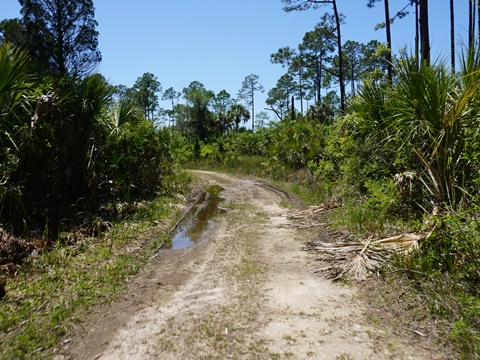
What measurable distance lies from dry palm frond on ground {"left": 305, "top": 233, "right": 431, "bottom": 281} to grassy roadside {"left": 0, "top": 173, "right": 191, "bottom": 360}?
2.86 m

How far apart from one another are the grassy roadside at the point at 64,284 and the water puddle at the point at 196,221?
38cm

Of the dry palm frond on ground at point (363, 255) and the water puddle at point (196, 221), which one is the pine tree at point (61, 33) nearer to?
the water puddle at point (196, 221)

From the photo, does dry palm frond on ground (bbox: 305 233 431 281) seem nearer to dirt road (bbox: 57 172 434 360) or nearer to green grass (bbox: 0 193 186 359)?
dirt road (bbox: 57 172 434 360)

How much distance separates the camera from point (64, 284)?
4.45 meters

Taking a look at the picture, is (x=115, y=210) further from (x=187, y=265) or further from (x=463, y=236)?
(x=463, y=236)

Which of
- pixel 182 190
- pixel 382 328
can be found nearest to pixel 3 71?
pixel 382 328

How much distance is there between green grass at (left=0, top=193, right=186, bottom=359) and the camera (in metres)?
3.29

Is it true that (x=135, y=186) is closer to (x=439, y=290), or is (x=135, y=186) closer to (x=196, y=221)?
(x=196, y=221)

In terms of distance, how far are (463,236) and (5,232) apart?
6276 millimetres

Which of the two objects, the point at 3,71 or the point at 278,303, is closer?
the point at 278,303

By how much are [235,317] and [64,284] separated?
234 centimetres

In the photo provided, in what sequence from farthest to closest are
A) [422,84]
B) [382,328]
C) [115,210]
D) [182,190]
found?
1. [182,190]
2. [115,210]
3. [422,84]
4. [382,328]

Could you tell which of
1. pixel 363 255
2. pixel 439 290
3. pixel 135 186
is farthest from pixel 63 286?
pixel 135 186

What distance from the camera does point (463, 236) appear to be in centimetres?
371
